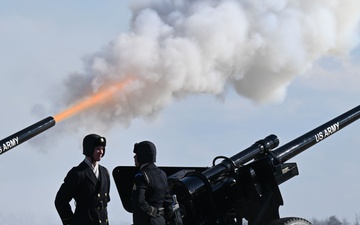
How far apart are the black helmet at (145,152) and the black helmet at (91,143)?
0.69 meters

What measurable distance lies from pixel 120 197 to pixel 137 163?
8.20 feet

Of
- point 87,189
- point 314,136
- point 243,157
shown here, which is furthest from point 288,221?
point 87,189

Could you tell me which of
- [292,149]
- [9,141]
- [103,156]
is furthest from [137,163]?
[9,141]

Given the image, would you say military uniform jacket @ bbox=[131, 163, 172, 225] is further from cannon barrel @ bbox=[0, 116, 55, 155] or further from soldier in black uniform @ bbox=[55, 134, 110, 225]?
cannon barrel @ bbox=[0, 116, 55, 155]

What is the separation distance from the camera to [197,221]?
14.8 meters

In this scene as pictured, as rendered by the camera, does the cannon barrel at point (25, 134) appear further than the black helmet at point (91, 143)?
Yes

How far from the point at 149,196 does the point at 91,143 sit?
1270mm

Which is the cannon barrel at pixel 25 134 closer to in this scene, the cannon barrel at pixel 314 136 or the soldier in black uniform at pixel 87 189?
the cannon barrel at pixel 314 136

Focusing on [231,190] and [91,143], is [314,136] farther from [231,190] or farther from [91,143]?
[91,143]

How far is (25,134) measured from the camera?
23.0m

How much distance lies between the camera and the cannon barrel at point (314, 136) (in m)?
15.9

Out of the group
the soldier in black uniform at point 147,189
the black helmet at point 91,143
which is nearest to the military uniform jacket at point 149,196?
the soldier in black uniform at point 147,189

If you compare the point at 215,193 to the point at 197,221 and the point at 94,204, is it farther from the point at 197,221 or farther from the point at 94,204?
the point at 94,204

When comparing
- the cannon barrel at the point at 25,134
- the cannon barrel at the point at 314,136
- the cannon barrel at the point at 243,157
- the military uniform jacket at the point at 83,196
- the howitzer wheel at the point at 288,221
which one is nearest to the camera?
the military uniform jacket at the point at 83,196
